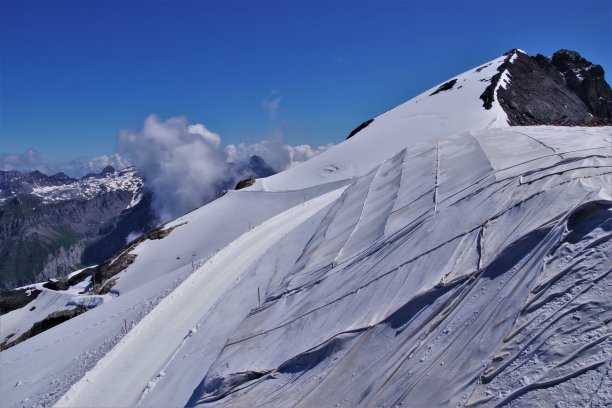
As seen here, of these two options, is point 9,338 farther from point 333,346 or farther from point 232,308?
point 333,346

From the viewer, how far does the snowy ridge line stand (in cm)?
1611

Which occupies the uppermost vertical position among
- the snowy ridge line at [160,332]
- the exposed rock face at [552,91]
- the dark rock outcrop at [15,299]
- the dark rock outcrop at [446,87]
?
the dark rock outcrop at [446,87]

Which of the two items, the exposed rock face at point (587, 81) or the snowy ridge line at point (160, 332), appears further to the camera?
the exposed rock face at point (587, 81)

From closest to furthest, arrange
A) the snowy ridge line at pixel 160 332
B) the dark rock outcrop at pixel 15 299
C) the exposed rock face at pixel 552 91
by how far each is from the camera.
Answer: the snowy ridge line at pixel 160 332
the exposed rock face at pixel 552 91
the dark rock outcrop at pixel 15 299

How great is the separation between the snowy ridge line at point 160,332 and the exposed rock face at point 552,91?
41.8m

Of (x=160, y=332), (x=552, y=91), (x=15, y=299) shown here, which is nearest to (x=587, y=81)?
(x=552, y=91)

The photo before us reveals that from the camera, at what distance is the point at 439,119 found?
6088 centimetres

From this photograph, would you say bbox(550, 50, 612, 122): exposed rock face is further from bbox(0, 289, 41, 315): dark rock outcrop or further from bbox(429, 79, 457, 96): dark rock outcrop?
bbox(0, 289, 41, 315): dark rock outcrop

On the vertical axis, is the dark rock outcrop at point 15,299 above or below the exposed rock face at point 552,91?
below

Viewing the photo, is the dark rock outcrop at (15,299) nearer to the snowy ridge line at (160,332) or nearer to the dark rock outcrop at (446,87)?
the snowy ridge line at (160,332)

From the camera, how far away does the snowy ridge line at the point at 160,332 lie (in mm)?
16109

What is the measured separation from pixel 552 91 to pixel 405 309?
72.9m

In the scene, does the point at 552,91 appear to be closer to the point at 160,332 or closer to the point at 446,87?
the point at 446,87

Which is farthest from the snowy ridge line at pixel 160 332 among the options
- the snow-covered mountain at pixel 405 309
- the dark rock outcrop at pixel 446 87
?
the dark rock outcrop at pixel 446 87
